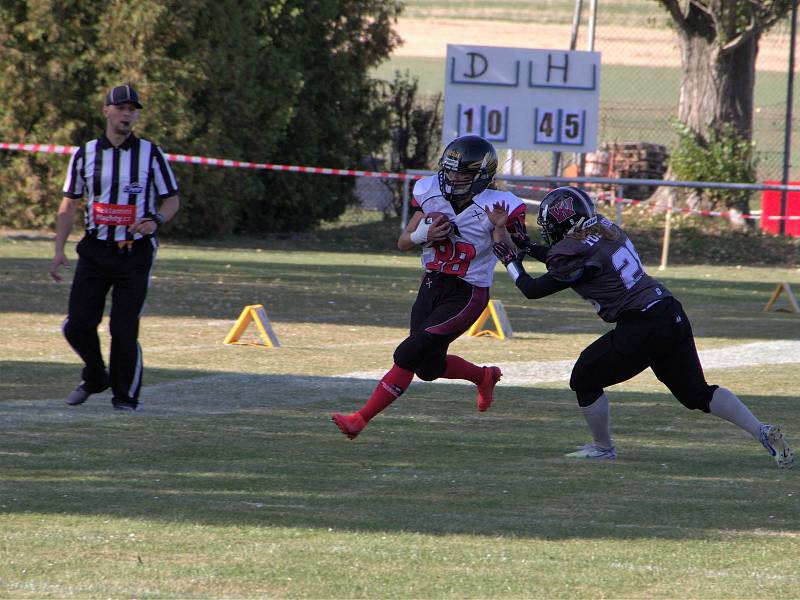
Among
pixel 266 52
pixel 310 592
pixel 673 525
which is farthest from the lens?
pixel 266 52

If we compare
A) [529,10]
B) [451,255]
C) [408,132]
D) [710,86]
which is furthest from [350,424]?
[529,10]

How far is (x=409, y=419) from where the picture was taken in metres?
9.74

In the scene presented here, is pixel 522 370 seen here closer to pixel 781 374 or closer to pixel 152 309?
pixel 781 374

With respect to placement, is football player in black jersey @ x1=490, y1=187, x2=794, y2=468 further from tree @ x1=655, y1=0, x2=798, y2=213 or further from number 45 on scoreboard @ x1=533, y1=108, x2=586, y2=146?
tree @ x1=655, y1=0, x2=798, y2=213

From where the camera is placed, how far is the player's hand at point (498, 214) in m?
8.20

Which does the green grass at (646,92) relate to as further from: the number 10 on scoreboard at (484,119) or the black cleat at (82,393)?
the black cleat at (82,393)

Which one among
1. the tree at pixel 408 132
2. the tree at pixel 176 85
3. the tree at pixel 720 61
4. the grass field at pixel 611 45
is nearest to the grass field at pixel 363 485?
the tree at pixel 176 85

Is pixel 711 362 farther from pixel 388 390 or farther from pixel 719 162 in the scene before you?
pixel 719 162

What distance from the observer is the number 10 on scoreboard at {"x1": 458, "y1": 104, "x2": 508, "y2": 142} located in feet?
89.9

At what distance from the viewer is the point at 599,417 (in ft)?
→ 26.9

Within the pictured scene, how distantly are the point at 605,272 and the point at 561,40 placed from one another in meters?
62.3

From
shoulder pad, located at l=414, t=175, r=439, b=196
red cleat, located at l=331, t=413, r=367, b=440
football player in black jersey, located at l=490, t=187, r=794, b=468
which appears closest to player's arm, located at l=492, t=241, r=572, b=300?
football player in black jersey, located at l=490, t=187, r=794, b=468

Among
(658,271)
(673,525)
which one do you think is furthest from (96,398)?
(658,271)

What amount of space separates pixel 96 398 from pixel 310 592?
511 cm
